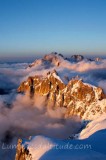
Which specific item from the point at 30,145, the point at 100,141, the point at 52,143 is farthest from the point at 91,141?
the point at 30,145

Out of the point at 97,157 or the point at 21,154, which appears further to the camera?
the point at 21,154

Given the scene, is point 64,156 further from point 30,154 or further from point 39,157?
point 30,154

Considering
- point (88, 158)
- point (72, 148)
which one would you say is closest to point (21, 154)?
point (72, 148)

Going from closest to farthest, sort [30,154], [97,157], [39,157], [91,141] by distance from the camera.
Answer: [97,157], [39,157], [30,154], [91,141]

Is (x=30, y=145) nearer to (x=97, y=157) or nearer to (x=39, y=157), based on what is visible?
(x=39, y=157)

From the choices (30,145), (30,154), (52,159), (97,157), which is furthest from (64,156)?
(30,145)

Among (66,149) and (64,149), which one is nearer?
(66,149)

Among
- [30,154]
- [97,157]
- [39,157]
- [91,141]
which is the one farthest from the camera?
[91,141]

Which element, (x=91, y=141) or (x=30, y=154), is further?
(x=91, y=141)

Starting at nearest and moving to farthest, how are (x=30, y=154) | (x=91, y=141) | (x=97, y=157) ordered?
1. (x=97, y=157)
2. (x=30, y=154)
3. (x=91, y=141)

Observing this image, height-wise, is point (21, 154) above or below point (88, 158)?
below
